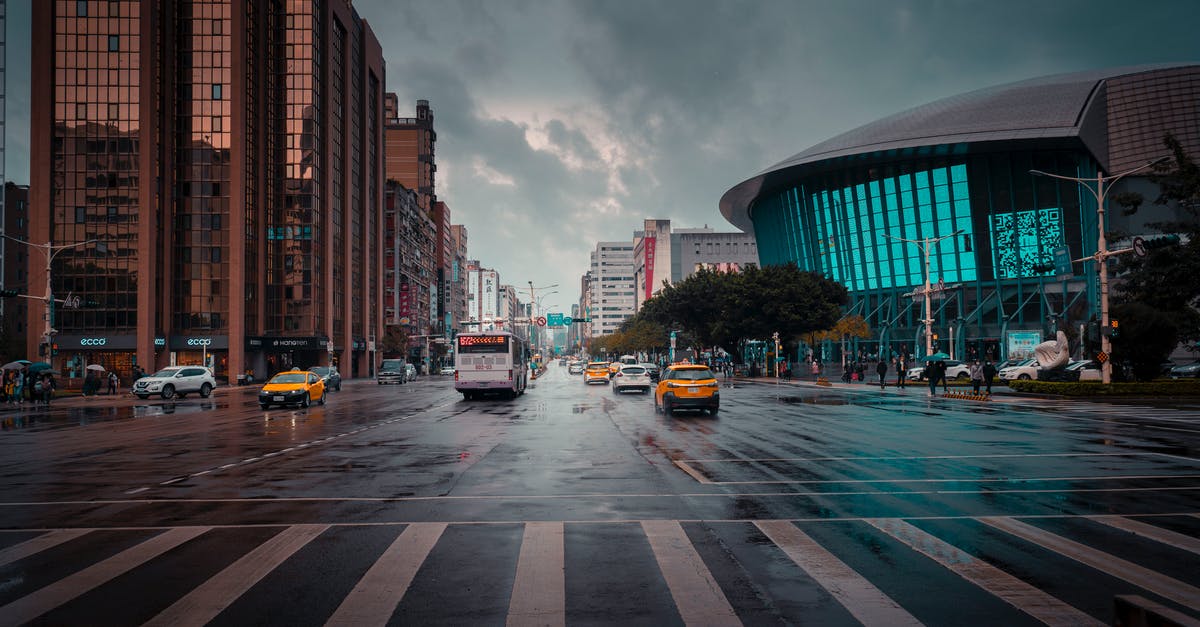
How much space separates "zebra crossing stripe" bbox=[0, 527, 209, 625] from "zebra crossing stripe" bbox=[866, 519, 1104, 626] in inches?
288

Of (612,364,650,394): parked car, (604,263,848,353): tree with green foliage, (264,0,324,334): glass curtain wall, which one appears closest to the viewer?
(612,364,650,394): parked car

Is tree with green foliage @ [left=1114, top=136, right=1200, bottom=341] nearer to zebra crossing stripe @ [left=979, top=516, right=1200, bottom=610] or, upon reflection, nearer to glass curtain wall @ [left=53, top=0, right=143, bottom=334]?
zebra crossing stripe @ [left=979, top=516, right=1200, bottom=610]

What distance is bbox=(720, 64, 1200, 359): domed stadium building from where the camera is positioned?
8419 centimetres

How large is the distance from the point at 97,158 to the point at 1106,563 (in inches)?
3282

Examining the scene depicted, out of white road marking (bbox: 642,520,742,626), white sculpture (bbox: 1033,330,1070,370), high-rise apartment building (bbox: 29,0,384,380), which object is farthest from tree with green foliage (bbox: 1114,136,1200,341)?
high-rise apartment building (bbox: 29,0,384,380)

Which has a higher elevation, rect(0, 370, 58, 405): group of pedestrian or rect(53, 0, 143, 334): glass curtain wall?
rect(53, 0, 143, 334): glass curtain wall

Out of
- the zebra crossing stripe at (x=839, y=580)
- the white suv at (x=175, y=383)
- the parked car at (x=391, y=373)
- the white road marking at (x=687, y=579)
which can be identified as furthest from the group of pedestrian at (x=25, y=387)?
the zebra crossing stripe at (x=839, y=580)

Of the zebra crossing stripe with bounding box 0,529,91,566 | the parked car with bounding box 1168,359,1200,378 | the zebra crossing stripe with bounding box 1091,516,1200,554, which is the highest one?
the zebra crossing stripe with bounding box 0,529,91,566

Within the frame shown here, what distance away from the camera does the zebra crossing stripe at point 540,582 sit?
5598 mm

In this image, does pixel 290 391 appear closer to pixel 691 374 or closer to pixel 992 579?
pixel 691 374

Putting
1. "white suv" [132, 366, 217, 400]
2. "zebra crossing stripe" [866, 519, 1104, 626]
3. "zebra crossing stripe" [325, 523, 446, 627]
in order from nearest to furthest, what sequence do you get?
"zebra crossing stripe" [866, 519, 1104, 626] → "zebra crossing stripe" [325, 523, 446, 627] → "white suv" [132, 366, 217, 400]

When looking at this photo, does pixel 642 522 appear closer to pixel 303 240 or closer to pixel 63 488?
pixel 63 488

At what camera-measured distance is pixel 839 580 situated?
6.50 metres

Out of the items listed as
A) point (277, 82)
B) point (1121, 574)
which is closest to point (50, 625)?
point (1121, 574)
